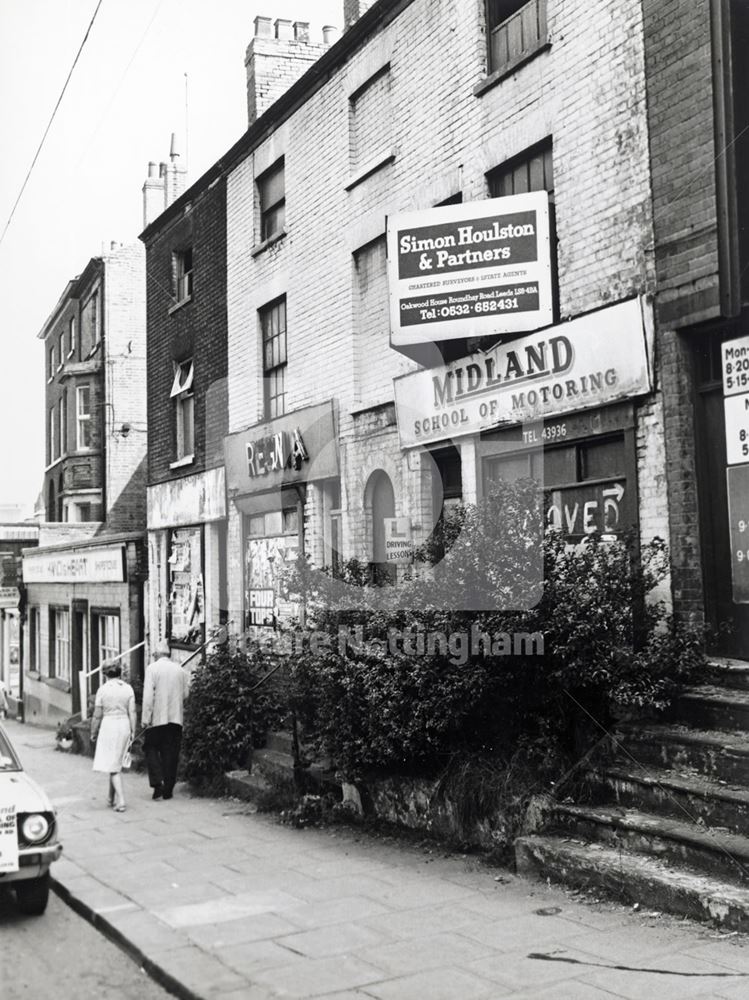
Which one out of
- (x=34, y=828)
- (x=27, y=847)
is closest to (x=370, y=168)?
(x=34, y=828)

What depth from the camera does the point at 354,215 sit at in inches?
546

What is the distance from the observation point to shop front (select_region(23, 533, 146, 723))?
21141 mm

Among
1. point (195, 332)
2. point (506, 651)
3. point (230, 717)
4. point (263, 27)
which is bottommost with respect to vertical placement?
point (230, 717)

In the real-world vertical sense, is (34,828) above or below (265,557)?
below

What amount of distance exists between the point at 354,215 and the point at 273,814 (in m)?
7.88

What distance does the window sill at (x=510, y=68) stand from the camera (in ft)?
34.4

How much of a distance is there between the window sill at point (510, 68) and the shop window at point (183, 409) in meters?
9.12

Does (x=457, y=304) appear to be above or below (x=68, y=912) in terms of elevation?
above

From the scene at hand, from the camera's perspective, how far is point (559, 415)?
10.0 m

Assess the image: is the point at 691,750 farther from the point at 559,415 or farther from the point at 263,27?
the point at 263,27

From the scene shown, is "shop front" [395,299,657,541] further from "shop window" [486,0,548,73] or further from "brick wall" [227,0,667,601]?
"shop window" [486,0,548,73]

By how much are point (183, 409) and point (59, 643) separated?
10.8 metres

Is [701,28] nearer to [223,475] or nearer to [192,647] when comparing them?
[223,475]

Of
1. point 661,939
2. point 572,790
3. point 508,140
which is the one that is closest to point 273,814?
point 572,790
